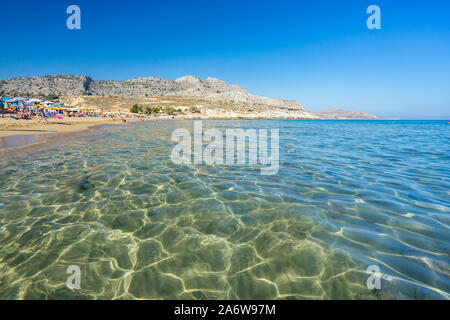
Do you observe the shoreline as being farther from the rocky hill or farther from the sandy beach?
the rocky hill

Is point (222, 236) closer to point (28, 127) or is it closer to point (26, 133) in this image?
point (26, 133)

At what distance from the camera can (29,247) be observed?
3787 millimetres

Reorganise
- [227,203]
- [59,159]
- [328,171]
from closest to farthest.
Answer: [227,203]
[328,171]
[59,159]

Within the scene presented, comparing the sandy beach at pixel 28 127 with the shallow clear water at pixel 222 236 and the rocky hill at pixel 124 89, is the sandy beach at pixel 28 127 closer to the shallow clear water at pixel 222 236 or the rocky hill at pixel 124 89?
the shallow clear water at pixel 222 236

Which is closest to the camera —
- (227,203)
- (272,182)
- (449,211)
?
(449,211)

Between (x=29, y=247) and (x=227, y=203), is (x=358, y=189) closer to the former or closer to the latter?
(x=227, y=203)

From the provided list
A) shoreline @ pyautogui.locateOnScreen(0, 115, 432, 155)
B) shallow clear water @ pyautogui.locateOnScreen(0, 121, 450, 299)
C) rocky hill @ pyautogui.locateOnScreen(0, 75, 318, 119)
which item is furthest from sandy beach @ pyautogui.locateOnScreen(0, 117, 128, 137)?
rocky hill @ pyautogui.locateOnScreen(0, 75, 318, 119)

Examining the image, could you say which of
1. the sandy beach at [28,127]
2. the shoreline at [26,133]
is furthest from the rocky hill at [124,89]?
the shoreline at [26,133]

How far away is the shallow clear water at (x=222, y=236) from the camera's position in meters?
3.03

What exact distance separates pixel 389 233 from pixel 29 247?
736 centimetres

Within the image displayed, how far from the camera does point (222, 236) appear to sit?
4.25m

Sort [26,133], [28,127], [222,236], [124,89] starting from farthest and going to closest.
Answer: [124,89] → [28,127] → [26,133] → [222,236]

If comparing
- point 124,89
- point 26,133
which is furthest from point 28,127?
point 124,89
